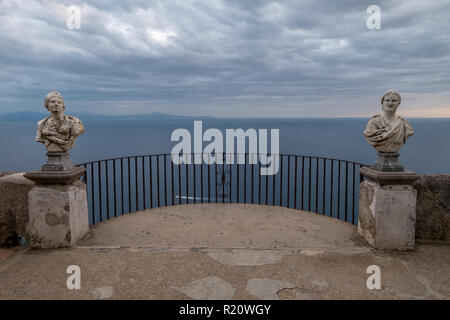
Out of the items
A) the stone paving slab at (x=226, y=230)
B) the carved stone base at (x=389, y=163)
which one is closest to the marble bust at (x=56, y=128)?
the stone paving slab at (x=226, y=230)

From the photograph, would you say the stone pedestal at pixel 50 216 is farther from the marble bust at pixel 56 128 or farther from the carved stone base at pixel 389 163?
the carved stone base at pixel 389 163

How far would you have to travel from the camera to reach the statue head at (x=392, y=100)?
13.6 ft

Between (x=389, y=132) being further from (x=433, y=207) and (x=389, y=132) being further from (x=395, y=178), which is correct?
(x=433, y=207)

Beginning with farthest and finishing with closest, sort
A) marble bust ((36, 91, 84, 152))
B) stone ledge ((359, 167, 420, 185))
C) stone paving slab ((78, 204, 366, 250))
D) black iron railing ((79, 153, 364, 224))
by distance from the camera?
black iron railing ((79, 153, 364, 224)), stone paving slab ((78, 204, 366, 250)), marble bust ((36, 91, 84, 152)), stone ledge ((359, 167, 420, 185))

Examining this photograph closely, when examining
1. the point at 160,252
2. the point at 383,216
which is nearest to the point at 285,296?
the point at 160,252

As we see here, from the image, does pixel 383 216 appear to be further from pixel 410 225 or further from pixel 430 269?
pixel 430 269

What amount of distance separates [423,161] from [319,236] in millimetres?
103029

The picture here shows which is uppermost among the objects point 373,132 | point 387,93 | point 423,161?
point 387,93

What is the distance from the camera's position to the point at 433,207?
14.2 feet

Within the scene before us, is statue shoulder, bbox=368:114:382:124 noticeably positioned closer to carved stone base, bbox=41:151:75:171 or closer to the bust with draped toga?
the bust with draped toga

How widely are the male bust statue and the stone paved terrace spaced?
134 centimetres

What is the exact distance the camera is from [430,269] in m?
3.59

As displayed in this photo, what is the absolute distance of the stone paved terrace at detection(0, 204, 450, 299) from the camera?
307 centimetres

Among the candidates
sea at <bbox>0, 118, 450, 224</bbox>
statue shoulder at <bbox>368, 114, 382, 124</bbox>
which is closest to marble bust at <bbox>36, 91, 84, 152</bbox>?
sea at <bbox>0, 118, 450, 224</bbox>
